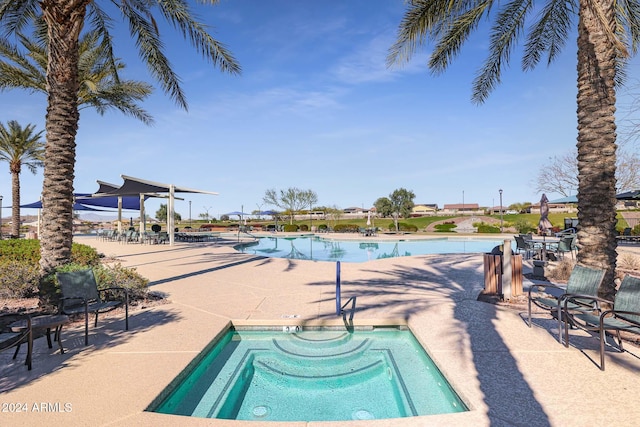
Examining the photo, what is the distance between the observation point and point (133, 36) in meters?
8.74

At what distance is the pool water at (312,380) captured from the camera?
3.26 metres

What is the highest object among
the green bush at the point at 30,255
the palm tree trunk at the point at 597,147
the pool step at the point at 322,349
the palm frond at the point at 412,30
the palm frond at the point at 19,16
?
the palm frond at the point at 19,16

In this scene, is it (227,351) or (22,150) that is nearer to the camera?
(227,351)

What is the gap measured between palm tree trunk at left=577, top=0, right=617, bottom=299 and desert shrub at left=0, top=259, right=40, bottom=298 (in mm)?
10114

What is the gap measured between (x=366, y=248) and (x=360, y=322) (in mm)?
16193

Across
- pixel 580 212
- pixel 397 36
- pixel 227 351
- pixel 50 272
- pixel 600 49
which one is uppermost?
pixel 397 36

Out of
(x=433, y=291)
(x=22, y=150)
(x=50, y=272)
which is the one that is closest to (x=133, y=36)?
(x=50, y=272)

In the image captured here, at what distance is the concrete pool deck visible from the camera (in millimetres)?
2717

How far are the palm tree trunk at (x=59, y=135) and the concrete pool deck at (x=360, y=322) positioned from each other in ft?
5.69

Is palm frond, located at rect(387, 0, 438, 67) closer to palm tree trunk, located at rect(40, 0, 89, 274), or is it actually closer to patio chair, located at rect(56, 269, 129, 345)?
palm tree trunk, located at rect(40, 0, 89, 274)

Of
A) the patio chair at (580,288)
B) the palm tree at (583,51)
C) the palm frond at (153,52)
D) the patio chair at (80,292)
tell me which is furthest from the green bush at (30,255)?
the patio chair at (580,288)

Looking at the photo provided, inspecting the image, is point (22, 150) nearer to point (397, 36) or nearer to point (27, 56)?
point (27, 56)

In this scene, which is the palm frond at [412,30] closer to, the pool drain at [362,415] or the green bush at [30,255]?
the pool drain at [362,415]

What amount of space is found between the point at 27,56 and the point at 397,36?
1575cm
